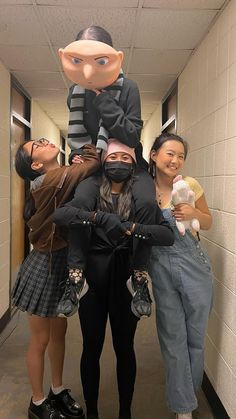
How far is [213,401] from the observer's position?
6.57 ft

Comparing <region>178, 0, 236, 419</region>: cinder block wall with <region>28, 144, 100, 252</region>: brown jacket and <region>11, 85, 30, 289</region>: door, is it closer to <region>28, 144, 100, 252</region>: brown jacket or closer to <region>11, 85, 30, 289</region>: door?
<region>28, 144, 100, 252</region>: brown jacket

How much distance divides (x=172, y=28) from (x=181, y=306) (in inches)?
66.6

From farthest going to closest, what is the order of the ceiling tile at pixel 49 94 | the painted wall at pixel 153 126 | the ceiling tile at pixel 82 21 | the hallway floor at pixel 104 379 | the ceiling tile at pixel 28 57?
the painted wall at pixel 153 126 < the ceiling tile at pixel 49 94 < the ceiling tile at pixel 28 57 < the ceiling tile at pixel 82 21 < the hallway floor at pixel 104 379

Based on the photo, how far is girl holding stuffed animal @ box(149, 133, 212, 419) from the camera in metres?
1.60

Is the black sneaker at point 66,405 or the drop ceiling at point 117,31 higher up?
the drop ceiling at point 117,31

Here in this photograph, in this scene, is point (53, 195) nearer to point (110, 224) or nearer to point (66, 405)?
point (110, 224)

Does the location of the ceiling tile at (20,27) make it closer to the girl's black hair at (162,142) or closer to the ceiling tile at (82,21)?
the ceiling tile at (82,21)

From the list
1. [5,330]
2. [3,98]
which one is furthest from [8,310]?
[3,98]

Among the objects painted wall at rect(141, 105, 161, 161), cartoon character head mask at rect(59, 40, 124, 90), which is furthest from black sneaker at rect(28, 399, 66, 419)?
painted wall at rect(141, 105, 161, 161)

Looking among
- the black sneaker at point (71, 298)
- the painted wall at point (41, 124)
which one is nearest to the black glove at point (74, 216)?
the black sneaker at point (71, 298)

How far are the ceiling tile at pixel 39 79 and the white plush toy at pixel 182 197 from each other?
2.18 m

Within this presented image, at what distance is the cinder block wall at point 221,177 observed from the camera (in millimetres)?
1776

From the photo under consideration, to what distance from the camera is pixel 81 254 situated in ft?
4.71

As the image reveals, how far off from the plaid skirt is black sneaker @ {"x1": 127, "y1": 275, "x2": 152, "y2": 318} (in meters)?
0.37
